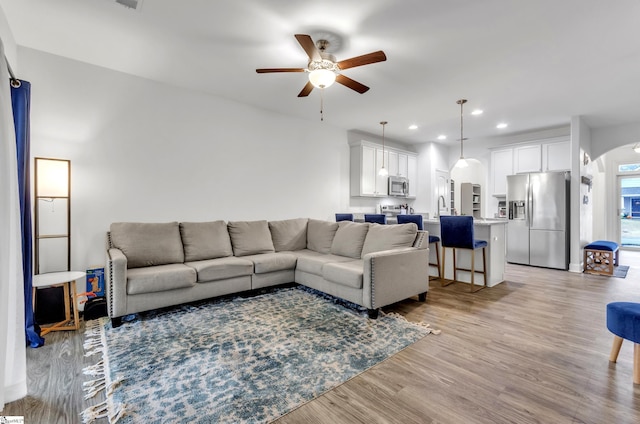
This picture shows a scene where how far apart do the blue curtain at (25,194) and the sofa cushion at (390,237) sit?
10.8 ft

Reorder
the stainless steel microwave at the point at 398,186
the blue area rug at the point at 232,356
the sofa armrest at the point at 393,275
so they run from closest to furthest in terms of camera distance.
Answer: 1. the blue area rug at the point at 232,356
2. the sofa armrest at the point at 393,275
3. the stainless steel microwave at the point at 398,186

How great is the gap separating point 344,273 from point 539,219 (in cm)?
469

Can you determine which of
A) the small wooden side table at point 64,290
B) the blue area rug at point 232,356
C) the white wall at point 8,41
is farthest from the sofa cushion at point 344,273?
the white wall at point 8,41

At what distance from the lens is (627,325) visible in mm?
1971

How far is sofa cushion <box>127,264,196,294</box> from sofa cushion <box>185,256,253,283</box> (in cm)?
11

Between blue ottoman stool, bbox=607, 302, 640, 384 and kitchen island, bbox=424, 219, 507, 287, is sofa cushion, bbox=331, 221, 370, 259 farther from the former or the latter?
blue ottoman stool, bbox=607, 302, 640, 384

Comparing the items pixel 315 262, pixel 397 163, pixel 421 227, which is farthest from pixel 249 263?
pixel 397 163

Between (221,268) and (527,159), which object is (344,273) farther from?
(527,159)

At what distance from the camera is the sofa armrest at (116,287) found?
276 centimetres

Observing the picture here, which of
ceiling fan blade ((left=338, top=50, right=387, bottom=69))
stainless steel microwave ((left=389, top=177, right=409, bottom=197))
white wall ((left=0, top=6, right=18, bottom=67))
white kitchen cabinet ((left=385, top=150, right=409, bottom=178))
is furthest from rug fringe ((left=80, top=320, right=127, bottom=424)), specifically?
white kitchen cabinet ((left=385, top=150, right=409, bottom=178))

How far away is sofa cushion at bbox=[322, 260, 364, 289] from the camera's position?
304 centimetres

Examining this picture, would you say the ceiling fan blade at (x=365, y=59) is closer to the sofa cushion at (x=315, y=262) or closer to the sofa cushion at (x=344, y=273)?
the sofa cushion at (x=344, y=273)

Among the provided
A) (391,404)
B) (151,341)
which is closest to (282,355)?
(391,404)

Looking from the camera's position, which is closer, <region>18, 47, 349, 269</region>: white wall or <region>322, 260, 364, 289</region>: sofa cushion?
<region>322, 260, 364, 289</region>: sofa cushion
